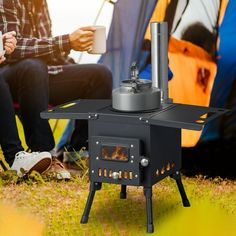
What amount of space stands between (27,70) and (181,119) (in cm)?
141

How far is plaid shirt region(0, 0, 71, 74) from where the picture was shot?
4129 mm

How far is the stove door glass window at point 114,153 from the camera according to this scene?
309cm

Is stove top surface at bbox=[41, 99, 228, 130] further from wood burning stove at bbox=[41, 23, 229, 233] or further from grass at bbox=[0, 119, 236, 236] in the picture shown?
grass at bbox=[0, 119, 236, 236]

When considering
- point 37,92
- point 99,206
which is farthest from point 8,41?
point 99,206

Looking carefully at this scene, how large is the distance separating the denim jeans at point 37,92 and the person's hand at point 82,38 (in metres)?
0.12

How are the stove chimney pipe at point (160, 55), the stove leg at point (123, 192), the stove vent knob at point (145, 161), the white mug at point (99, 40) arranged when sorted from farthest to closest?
the white mug at point (99, 40), the stove leg at point (123, 192), the stove chimney pipe at point (160, 55), the stove vent knob at point (145, 161)

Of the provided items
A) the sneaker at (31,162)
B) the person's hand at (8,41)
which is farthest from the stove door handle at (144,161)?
the person's hand at (8,41)

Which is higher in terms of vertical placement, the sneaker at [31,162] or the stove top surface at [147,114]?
the stove top surface at [147,114]

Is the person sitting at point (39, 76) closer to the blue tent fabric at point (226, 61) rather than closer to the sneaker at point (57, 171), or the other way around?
the sneaker at point (57, 171)

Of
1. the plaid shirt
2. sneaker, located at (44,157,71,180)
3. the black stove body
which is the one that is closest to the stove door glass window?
the black stove body

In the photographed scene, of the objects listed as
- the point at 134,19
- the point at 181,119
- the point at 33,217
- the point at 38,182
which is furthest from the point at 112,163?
the point at 134,19

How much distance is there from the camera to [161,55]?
136 inches

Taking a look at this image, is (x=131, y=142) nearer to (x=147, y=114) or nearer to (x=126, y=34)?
(x=147, y=114)

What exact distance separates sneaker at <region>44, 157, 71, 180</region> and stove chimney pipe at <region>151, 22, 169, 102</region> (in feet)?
3.06
